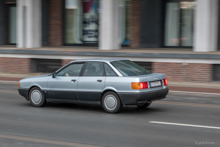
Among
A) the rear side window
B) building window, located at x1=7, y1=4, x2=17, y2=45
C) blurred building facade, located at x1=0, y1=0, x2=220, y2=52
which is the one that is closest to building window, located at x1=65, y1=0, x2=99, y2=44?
blurred building facade, located at x1=0, y1=0, x2=220, y2=52

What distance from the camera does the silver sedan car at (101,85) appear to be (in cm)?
932

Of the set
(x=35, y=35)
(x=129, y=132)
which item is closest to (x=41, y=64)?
(x=35, y=35)

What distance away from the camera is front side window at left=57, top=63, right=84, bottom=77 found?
1029cm

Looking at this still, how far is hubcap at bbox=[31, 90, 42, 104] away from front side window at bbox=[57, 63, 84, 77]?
81 centimetres

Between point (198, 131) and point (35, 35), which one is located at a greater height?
point (35, 35)

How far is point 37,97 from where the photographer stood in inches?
424

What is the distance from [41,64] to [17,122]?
12280 mm

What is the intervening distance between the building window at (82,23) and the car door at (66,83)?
418 inches

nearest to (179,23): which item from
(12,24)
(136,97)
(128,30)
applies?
(128,30)

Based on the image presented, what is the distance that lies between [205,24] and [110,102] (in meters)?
8.56

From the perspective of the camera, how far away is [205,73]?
1590cm

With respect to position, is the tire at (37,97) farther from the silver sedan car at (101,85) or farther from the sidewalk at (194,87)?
the sidewalk at (194,87)

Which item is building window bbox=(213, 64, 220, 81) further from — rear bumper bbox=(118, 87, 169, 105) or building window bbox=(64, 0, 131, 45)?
rear bumper bbox=(118, 87, 169, 105)

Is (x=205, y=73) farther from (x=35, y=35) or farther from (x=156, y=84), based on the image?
(x=35, y=35)
